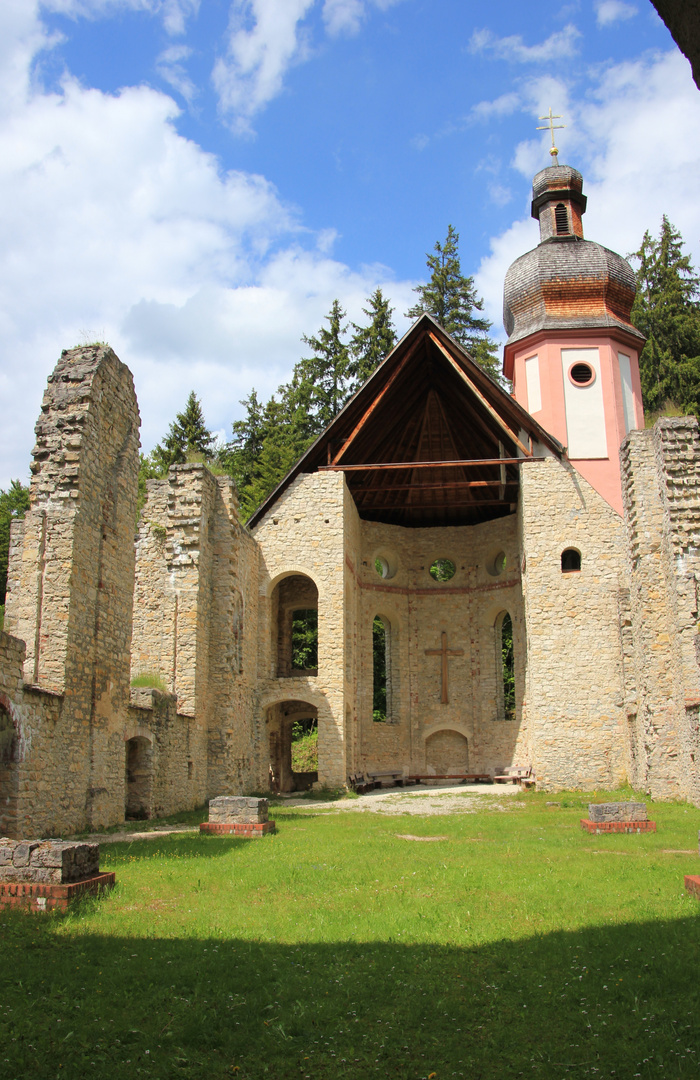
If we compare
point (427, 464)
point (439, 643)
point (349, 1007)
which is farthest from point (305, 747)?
point (349, 1007)

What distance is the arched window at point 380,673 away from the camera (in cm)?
2565

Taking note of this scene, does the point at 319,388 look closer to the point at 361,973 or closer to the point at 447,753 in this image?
the point at 447,753

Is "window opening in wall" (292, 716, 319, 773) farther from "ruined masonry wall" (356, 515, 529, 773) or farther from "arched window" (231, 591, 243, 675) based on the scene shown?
"arched window" (231, 591, 243, 675)

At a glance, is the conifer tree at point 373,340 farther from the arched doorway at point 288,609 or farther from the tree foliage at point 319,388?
the arched doorway at point 288,609

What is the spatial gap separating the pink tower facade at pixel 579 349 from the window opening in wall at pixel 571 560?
2.69m

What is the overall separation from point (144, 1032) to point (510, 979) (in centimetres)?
210

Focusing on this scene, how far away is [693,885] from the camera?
6773 mm

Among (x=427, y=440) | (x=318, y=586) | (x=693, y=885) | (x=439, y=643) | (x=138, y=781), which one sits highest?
(x=427, y=440)

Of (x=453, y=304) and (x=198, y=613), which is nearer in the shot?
(x=198, y=613)

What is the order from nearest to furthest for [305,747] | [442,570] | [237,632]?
1. [237,632]
2. [305,747]
3. [442,570]

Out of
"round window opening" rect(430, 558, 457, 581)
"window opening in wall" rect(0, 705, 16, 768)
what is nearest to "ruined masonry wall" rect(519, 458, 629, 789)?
"window opening in wall" rect(0, 705, 16, 768)

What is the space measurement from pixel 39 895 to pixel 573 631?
15074 mm

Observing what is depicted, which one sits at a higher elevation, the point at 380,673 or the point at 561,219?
the point at 561,219

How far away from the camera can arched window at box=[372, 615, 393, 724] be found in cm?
2565
